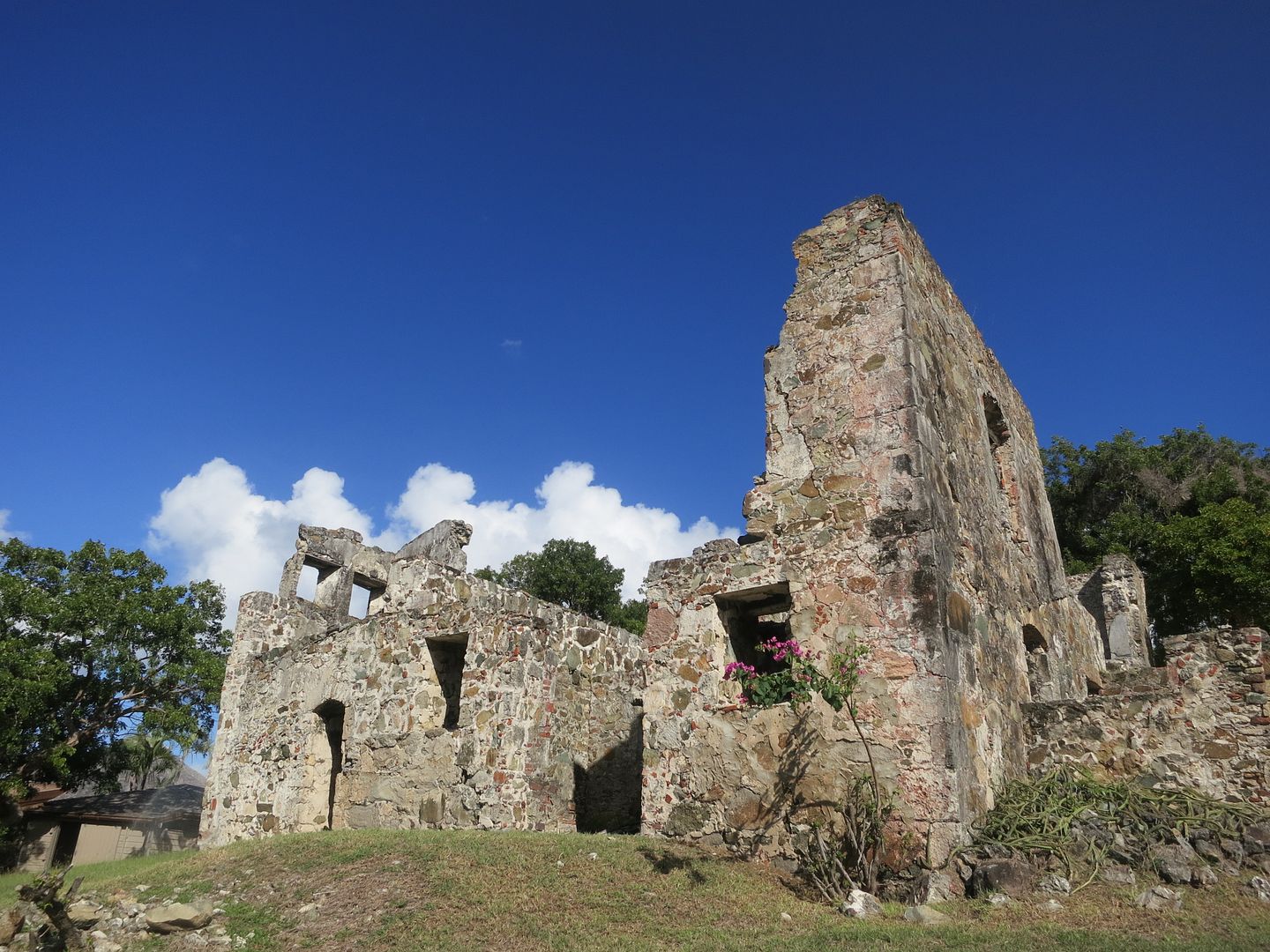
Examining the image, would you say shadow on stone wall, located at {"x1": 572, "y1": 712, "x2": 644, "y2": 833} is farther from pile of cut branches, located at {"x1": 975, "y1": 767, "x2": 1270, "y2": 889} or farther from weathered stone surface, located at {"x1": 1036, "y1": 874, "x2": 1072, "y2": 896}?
weathered stone surface, located at {"x1": 1036, "y1": 874, "x2": 1072, "y2": 896}

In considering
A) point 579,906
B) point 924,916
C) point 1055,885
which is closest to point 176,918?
point 579,906

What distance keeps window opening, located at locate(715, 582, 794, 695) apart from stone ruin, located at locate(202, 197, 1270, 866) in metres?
0.04

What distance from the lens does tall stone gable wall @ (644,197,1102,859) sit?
7.16 meters

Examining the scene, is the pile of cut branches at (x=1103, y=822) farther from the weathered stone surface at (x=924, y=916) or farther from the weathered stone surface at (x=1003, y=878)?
the weathered stone surface at (x=924, y=916)

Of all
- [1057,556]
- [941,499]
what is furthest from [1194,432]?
[941,499]

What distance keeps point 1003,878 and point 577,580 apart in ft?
84.3

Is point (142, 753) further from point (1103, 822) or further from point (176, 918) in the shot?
point (1103, 822)

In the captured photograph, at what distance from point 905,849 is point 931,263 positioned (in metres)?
6.62

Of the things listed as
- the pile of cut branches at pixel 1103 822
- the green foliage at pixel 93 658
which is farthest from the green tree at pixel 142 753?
the pile of cut branches at pixel 1103 822

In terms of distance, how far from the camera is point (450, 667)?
1177 centimetres

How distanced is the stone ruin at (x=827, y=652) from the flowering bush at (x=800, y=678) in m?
0.13

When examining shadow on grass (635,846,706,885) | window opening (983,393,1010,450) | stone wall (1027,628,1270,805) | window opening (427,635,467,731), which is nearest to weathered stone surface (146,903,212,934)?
shadow on grass (635,846,706,885)

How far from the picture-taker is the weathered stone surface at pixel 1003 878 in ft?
20.1

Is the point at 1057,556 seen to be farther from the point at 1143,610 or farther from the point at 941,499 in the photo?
the point at 941,499
